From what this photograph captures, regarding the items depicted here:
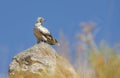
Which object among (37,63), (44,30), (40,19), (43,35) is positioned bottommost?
(37,63)

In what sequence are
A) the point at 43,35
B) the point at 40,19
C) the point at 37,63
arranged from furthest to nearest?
1. the point at 40,19
2. the point at 43,35
3. the point at 37,63

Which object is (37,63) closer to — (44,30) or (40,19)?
(44,30)

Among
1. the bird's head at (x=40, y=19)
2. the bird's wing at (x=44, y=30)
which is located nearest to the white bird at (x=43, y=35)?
the bird's wing at (x=44, y=30)

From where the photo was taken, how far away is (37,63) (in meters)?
8.60

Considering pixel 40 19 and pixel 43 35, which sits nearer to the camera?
pixel 43 35

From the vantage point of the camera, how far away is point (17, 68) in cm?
873

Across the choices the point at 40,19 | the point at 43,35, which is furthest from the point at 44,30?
the point at 40,19

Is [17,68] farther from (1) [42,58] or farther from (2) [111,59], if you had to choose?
(2) [111,59]

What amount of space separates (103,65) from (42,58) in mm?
5881

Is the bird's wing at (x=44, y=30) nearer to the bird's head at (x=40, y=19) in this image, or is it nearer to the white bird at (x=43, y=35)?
the white bird at (x=43, y=35)

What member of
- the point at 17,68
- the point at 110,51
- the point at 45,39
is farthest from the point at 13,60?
the point at 110,51

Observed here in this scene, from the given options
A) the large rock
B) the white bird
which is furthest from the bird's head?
the large rock

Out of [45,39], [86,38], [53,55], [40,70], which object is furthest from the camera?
[45,39]

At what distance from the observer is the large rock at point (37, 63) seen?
27.4 ft
